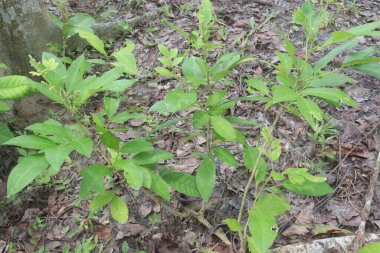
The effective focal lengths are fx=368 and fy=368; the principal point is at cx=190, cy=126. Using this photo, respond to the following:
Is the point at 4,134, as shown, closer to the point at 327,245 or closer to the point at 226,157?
the point at 226,157

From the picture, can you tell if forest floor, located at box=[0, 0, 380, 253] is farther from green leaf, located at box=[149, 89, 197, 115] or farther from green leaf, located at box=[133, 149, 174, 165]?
green leaf, located at box=[149, 89, 197, 115]

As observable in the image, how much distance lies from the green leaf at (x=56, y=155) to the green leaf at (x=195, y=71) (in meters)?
0.68

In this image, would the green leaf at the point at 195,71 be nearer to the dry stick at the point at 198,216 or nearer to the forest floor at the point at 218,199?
the forest floor at the point at 218,199

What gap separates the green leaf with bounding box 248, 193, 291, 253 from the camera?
Answer: 5.19 feet

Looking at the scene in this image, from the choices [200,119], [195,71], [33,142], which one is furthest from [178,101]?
[33,142]

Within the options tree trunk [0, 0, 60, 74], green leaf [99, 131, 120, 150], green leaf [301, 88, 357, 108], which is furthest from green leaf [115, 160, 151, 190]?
tree trunk [0, 0, 60, 74]

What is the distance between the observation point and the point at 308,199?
2.49 metres

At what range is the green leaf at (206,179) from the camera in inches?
79.0

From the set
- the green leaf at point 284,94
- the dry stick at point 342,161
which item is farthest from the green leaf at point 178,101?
the dry stick at point 342,161

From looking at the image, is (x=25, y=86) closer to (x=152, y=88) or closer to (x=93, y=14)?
(x=152, y=88)

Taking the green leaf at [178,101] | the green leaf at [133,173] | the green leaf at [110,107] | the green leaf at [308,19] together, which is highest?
the green leaf at [308,19]

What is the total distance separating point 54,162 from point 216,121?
0.77m

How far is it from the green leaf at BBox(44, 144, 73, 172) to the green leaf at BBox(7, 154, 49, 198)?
0.40 ft

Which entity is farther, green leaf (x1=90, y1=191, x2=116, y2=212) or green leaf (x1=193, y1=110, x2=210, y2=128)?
green leaf (x1=90, y1=191, x2=116, y2=212)
